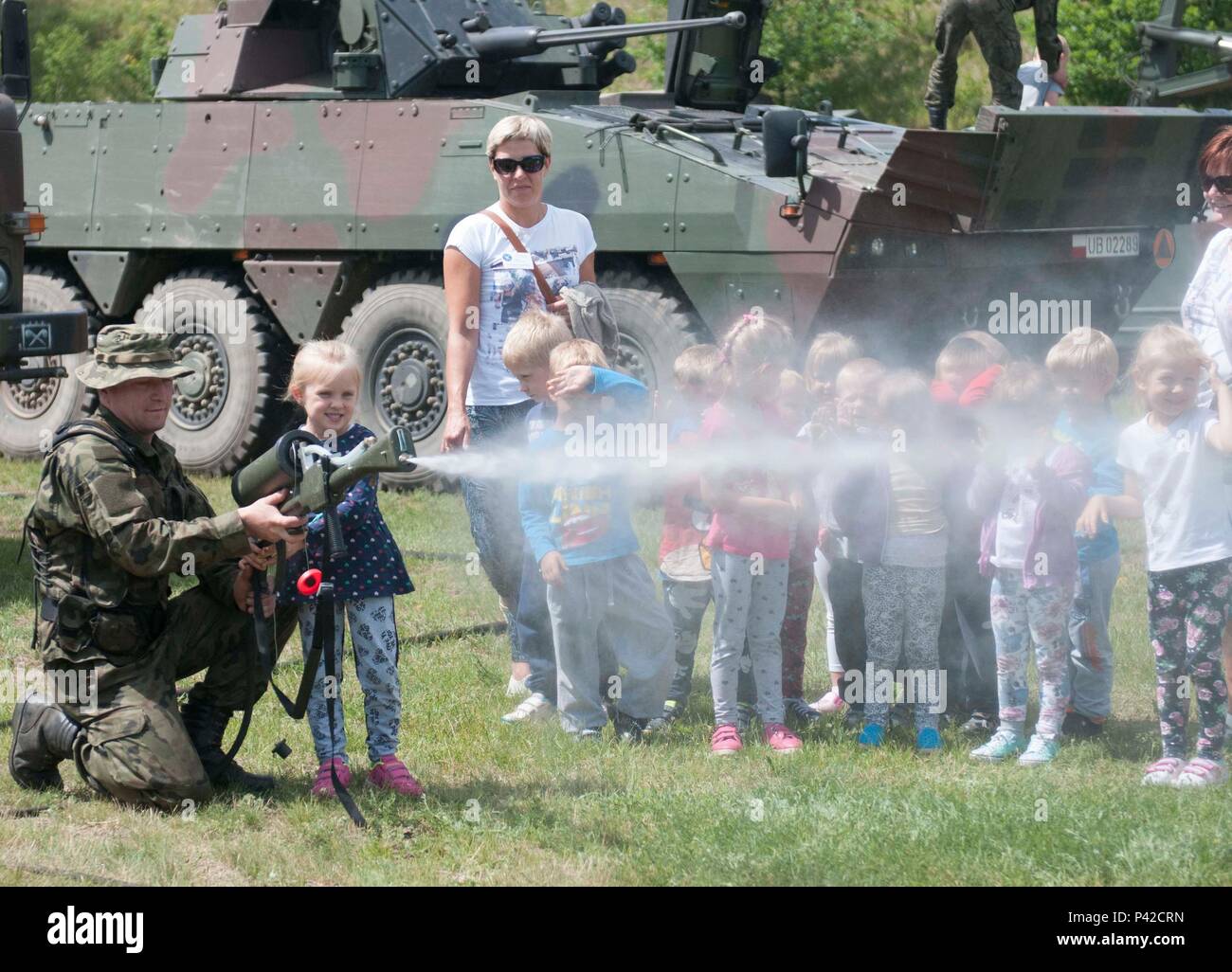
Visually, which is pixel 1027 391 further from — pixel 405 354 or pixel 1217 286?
pixel 405 354

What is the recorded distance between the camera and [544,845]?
503 centimetres

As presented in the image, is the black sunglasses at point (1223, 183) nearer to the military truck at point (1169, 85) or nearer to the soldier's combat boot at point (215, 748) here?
the soldier's combat boot at point (215, 748)

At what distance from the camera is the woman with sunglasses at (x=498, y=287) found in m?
6.25

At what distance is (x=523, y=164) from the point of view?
245 inches

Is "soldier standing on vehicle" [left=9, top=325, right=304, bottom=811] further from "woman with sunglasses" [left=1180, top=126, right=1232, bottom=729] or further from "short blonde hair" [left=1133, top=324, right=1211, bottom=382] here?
"woman with sunglasses" [left=1180, top=126, right=1232, bottom=729]

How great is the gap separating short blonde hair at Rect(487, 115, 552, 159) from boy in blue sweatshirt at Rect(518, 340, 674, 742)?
765 millimetres

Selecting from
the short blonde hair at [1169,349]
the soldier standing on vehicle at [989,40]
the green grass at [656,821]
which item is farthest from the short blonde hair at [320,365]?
the soldier standing on vehicle at [989,40]

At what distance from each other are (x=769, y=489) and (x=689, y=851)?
1.56 metres

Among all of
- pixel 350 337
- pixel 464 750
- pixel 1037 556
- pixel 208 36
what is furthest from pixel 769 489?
pixel 208 36

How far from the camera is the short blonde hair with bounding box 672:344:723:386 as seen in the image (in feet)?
20.3

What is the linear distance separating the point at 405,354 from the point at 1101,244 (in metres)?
4.29

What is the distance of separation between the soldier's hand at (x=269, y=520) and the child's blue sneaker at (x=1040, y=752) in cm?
241
